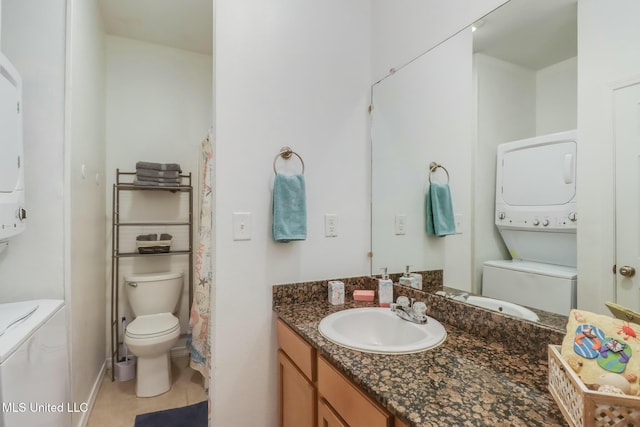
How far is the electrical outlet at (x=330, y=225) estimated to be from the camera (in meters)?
1.63

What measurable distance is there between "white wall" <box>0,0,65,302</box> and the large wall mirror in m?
1.67

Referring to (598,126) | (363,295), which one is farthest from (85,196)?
(598,126)

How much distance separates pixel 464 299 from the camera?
1.22 m

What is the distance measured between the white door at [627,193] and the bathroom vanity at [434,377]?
0.23m

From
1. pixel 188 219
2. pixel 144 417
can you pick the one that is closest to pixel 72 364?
pixel 144 417

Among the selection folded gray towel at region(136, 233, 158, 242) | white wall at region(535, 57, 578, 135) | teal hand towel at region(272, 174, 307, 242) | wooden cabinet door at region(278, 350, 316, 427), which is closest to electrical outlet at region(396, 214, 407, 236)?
teal hand towel at region(272, 174, 307, 242)

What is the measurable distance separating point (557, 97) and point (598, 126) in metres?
0.15

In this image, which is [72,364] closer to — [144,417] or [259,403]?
[144,417]

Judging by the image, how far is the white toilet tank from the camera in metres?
2.44

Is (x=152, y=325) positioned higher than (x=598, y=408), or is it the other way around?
(x=598, y=408)

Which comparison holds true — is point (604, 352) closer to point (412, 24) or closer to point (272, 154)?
point (272, 154)

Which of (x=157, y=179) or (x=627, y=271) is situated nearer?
(x=627, y=271)

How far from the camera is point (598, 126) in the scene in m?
0.86

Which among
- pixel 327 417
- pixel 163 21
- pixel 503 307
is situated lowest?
pixel 327 417
